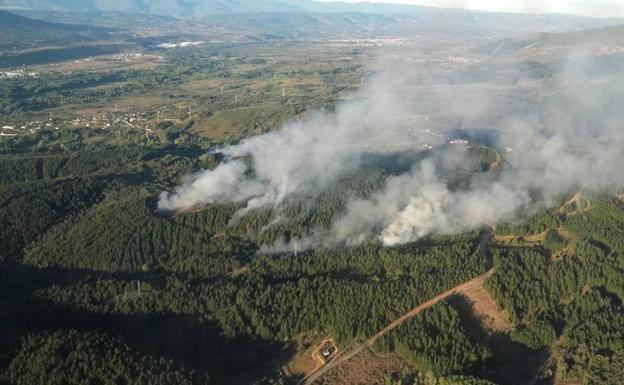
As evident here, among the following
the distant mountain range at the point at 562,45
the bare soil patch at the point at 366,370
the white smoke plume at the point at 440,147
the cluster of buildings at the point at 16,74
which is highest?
the distant mountain range at the point at 562,45

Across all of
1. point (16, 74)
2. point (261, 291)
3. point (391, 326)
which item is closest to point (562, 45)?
point (391, 326)

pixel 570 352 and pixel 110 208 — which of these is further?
pixel 110 208

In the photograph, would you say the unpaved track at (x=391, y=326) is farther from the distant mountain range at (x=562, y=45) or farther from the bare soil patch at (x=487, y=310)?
the distant mountain range at (x=562, y=45)

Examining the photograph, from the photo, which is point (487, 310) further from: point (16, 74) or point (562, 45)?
point (16, 74)

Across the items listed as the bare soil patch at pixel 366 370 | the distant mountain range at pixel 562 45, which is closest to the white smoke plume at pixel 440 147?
the distant mountain range at pixel 562 45

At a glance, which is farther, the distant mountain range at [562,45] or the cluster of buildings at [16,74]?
the cluster of buildings at [16,74]

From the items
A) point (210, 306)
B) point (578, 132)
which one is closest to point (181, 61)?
point (578, 132)

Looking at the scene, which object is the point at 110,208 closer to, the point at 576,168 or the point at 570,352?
the point at 570,352
